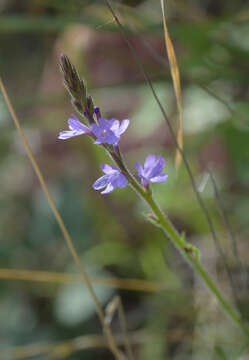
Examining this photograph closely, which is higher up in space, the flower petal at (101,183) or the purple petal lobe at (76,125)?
the purple petal lobe at (76,125)

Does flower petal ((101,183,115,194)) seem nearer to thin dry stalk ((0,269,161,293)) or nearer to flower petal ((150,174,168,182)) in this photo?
flower petal ((150,174,168,182))

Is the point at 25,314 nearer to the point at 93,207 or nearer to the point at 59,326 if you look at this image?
the point at 59,326

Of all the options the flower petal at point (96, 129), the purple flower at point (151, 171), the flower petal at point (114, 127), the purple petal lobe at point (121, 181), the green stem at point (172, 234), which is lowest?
the green stem at point (172, 234)

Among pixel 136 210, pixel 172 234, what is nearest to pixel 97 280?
pixel 136 210

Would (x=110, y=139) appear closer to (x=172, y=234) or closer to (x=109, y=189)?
(x=109, y=189)

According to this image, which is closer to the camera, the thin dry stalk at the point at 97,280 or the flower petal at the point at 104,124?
the flower petal at the point at 104,124

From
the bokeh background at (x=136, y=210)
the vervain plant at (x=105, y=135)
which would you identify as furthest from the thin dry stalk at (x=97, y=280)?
the vervain plant at (x=105, y=135)

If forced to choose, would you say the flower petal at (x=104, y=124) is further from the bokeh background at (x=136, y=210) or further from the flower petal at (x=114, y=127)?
the bokeh background at (x=136, y=210)
